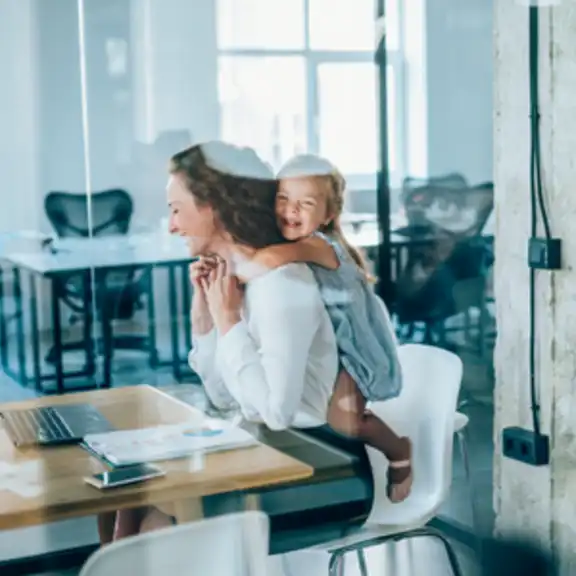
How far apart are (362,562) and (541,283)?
31.2 inches

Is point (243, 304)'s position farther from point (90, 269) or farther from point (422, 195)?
point (422, 195)

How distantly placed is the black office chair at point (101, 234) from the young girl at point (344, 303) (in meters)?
0.28

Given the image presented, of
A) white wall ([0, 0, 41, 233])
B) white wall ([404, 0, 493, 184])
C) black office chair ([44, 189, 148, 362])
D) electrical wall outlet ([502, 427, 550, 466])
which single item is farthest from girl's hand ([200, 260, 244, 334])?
electrical wall outlet ([502, 427, 550, 466])

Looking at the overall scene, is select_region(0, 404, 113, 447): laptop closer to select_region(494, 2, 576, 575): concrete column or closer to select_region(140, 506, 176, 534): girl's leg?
select_region(140, 506, 176, 534): girl's leg

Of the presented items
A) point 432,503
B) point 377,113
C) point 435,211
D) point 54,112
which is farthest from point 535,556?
point 54,112

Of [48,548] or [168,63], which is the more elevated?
[168,63]

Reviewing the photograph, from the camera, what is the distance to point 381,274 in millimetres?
2361

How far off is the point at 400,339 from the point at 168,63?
32.0 inches

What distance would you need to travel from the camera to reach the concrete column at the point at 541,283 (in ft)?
8.05

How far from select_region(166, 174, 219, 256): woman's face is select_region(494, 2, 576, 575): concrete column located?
779 mm

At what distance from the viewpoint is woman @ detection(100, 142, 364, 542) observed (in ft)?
7.14

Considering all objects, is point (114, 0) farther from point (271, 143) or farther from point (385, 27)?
point (385, 27)

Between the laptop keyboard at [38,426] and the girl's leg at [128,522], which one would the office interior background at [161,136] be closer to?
the laptop keyboard at [38,426]

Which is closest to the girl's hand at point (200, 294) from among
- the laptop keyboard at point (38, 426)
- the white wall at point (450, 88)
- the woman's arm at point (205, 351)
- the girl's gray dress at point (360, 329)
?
the woman's arm at point (205, 351)
